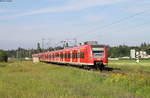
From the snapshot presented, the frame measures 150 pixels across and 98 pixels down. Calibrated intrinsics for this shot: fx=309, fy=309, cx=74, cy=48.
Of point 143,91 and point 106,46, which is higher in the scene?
point 106,46

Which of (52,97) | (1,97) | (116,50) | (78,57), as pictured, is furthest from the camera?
(116,50)

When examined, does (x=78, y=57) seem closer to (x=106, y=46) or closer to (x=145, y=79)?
(x=106, y=46)

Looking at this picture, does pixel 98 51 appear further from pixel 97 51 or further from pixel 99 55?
pixel 99 55

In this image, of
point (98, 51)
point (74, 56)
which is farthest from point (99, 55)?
point (74, 56)

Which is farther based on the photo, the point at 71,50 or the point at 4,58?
the point at 4,58

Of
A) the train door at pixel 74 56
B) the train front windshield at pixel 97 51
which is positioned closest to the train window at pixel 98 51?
the train front windshield at pixel 97 51

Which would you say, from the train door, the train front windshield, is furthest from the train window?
the train door

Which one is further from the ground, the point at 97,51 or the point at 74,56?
the point at 97,51

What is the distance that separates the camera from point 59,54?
172ft

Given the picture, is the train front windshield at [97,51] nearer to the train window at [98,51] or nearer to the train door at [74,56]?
the train window at [98,51]

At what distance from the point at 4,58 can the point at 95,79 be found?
8246 centimetres

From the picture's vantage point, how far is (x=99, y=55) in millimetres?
32469

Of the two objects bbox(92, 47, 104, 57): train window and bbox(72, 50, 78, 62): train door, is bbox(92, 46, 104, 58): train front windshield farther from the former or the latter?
bbox(72, 50, 78, 62): train door

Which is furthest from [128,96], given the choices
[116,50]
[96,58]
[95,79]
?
[116,50]
